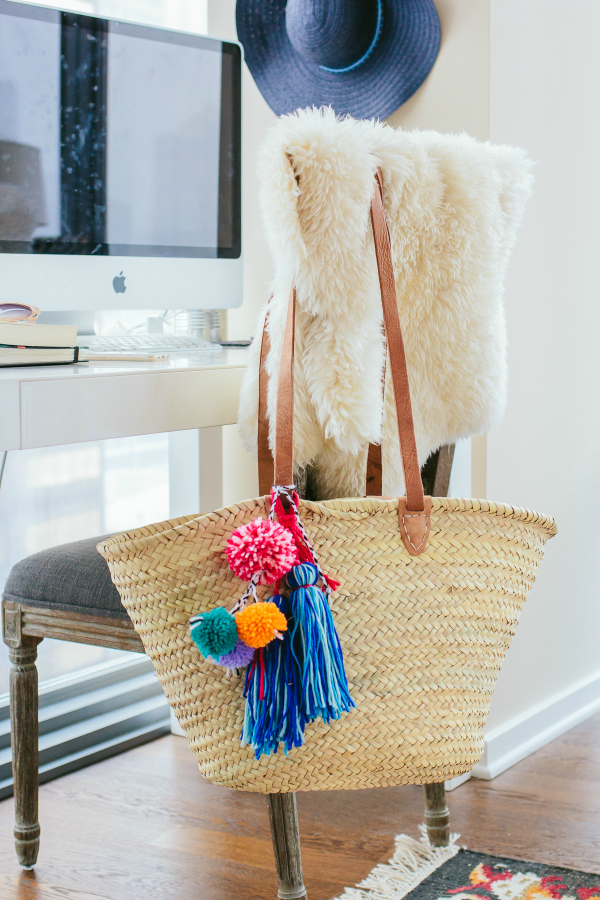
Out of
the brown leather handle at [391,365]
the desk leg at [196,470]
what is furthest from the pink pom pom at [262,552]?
the desk leg at [196,470]

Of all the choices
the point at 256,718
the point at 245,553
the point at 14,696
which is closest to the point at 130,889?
the point at 14,696

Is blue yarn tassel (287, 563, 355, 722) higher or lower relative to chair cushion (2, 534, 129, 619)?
higher

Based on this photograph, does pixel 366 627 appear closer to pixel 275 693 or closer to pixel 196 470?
pixel 275 693

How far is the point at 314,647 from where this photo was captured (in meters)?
0.84

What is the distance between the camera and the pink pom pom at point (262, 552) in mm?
837

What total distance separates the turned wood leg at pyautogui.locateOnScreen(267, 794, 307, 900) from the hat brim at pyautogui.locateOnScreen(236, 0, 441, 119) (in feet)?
3.64

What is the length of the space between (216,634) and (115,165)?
826mm

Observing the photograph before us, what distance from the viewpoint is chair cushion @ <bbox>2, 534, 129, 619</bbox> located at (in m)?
1.22

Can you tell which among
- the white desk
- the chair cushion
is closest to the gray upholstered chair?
the chair cushion

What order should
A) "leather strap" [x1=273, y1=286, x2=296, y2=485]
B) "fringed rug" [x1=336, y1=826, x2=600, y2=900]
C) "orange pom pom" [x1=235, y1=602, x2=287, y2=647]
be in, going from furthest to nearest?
"fringed rug" [x1=336, y1=826, x2=600, y2=900], "leather strap" [x1=273, y1=286, x2=296, y2=485], "orange pom pom" [x1=235, y1=602, x2=287, y2=647]

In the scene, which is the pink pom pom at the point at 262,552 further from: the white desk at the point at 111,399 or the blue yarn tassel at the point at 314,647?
the white desk at the point at 111,399

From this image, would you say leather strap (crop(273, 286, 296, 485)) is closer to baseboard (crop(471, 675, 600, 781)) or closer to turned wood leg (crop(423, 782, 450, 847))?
→ turned wood leg (crop(423, 782, 450, 847))

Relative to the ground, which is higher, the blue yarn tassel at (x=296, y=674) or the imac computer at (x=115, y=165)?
the imac computer at (x=115, y=165)

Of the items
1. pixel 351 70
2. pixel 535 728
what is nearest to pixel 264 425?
pixel 351 70
